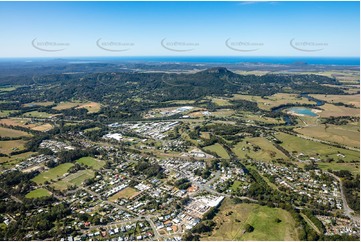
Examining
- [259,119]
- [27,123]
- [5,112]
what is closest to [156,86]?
[5,112]

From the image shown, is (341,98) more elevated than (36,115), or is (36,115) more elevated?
(341,98)

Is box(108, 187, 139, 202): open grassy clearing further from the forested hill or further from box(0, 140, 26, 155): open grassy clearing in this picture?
the forested hill

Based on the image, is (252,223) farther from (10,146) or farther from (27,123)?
(27,123)

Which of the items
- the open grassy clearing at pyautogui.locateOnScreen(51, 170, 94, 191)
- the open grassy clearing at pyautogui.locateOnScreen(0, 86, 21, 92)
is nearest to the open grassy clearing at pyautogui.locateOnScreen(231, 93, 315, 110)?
the open grassy clearing at pyautogui.locateOnScreen(51, 170, 94, 191)

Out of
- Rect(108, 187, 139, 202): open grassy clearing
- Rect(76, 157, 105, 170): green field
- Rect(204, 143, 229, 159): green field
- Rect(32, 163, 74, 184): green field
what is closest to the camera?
Rect(108, 187, 139, 202): open grassy clearing

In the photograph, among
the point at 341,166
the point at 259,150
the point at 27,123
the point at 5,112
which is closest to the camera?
the point at 341,166

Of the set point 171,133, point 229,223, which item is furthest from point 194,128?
point 229,223

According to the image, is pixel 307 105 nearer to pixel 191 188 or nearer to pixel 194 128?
pixel 194 128
